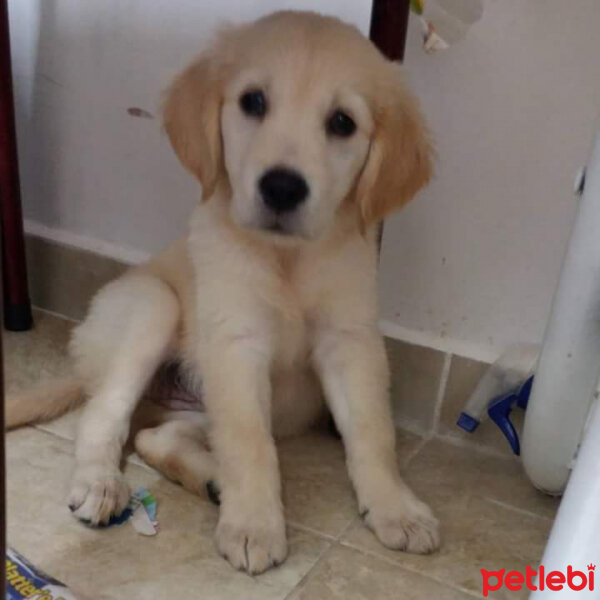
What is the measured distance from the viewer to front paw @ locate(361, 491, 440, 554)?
1.09m

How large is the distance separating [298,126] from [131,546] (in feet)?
1.88

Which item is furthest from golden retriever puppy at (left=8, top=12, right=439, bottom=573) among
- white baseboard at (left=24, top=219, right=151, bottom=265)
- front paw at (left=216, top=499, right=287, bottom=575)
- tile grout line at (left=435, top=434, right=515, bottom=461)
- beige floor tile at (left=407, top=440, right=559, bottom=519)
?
white baseboard at (left=24, top=219, right=151, bottom=265)

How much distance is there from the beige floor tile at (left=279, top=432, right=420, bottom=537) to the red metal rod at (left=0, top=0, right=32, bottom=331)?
624 mm

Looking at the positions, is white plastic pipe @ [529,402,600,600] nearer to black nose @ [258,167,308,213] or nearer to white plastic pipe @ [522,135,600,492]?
white plastic pipe @ [522,135,600,492]

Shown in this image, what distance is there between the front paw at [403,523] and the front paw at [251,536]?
0.13 metres

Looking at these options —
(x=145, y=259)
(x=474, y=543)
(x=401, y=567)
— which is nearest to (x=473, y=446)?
(x=474, y=543)

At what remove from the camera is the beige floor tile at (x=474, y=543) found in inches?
42.3

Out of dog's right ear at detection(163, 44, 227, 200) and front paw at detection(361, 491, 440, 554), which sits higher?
dog's right ear at detection(163, 44, 227, 200)

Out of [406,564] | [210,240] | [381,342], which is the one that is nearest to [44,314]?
[210,240]

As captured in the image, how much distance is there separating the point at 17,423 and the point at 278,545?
489mm

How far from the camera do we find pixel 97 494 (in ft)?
3.62

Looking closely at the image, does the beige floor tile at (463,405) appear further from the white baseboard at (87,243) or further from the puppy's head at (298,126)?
the white baseboard at (87,243)

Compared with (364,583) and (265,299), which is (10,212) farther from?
(364,583)

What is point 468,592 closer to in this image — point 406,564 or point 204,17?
point 406,564
